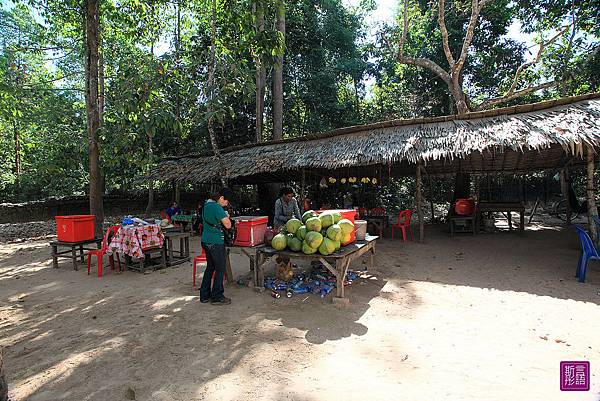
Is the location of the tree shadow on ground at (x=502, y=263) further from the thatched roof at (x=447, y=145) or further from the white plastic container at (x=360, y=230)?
the thatched roof at (x=447, y=145)

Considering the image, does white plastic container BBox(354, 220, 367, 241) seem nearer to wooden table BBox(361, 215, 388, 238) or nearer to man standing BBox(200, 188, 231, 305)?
man standing BBox(200, 188, 231, 305)

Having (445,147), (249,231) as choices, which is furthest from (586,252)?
(249,231)

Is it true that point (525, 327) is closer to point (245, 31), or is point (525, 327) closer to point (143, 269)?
point (143, 269)

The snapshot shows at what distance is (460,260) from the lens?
20.8 ft

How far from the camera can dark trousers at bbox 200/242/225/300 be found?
404 cm

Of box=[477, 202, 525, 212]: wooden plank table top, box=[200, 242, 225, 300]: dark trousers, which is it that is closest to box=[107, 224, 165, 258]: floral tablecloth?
box=[200, 242, 225, 300]: dark trousers

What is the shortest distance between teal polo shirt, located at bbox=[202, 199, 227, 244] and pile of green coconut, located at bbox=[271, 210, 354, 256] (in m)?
0.70

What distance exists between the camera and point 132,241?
5629 millimetres

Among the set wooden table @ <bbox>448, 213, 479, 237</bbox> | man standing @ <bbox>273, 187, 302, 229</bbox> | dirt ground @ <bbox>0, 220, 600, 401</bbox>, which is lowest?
dirt ground @ <bbox>0, 220, 600, 401</bbox>

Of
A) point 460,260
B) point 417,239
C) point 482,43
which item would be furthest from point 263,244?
point 482,43

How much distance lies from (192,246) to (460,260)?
627 cm

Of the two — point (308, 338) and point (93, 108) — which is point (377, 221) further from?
point (93, 108)

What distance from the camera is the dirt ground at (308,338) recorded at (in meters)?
2.38

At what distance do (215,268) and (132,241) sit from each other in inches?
93.7
